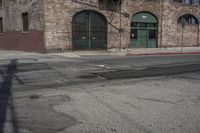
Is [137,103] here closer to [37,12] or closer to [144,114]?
[144,114]

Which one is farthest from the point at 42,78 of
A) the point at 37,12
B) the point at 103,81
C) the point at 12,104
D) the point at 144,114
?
the point at 37,12

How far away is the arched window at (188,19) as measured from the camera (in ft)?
111

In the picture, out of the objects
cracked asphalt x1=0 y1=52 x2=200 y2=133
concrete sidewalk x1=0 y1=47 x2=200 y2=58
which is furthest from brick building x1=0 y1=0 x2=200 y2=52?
cracked asphalt x1=0 y1=52 x2=200 y2=133

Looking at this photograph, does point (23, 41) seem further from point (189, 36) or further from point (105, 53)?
point (189, 36)

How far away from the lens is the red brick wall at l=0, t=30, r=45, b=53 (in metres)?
25.6

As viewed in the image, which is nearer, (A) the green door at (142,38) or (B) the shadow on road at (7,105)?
(B) the shadow on road at (7,105)

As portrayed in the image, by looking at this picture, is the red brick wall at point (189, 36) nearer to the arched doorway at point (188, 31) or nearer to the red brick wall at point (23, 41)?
the arched doorway at point (188, 31)

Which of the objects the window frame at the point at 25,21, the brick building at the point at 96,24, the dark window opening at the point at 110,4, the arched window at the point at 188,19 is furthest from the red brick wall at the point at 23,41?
the arched window at the point at 188,19

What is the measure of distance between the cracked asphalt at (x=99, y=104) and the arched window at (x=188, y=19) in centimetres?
2375

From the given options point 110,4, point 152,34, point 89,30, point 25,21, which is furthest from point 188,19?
point 25,21

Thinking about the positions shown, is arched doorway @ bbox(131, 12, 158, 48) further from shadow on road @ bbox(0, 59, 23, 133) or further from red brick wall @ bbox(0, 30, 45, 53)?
shadow on road @ bbox(0, 59, 23, 133)

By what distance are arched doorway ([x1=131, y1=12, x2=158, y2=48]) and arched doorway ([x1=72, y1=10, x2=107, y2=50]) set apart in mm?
3648

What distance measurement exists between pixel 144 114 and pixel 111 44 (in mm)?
22073

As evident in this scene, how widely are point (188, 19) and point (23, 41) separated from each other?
771 inches
